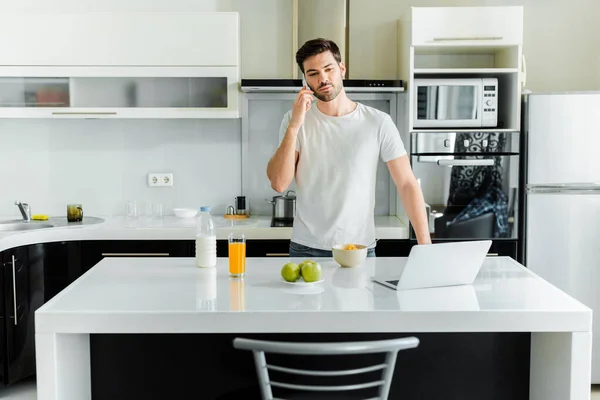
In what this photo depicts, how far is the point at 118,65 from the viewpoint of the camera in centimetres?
371

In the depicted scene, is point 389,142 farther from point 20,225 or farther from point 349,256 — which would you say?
point 20,225

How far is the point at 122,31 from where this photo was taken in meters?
3.68

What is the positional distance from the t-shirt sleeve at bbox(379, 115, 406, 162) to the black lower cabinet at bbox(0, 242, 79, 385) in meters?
1.76

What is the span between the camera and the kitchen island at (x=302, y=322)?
1.86 meters

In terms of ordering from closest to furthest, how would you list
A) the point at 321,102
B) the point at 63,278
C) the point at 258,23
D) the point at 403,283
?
1. the point at 403,283
2. the point at 321,102
3. the point at 63,278
4. the point at 258,23

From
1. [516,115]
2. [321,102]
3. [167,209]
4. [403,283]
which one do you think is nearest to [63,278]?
[167,209]

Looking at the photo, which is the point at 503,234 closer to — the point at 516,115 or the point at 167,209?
the point at 516,115

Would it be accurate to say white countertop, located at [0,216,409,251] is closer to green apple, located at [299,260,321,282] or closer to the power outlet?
the power outlet

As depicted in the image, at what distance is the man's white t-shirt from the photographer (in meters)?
2.76

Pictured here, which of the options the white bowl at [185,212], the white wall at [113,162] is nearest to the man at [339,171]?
the white bowl at [185,212]

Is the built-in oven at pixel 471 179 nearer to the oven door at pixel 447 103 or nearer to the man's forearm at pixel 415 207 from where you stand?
the oven door at pixel 447 103

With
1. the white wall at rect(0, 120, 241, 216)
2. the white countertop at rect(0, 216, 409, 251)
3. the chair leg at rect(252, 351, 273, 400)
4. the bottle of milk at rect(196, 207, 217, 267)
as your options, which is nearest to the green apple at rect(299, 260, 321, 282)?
the bottle of milk at rect(196, 207, 217, 267)

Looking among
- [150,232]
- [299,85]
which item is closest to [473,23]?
[299,85]

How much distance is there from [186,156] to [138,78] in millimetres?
623
